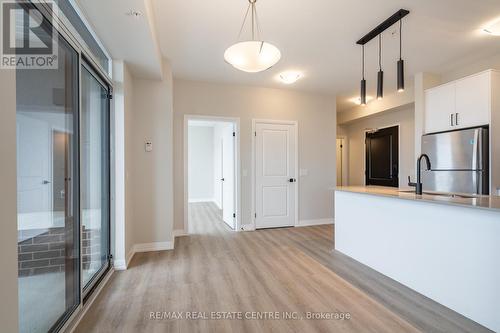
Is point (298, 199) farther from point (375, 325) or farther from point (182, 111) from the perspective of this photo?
point (375, 325)

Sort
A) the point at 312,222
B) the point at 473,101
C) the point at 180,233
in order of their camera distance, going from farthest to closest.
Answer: the point at 312,222 → the point at 180,233 → the point at 473,101

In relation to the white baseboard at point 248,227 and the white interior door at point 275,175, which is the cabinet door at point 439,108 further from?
the white baseboard at point 248,227

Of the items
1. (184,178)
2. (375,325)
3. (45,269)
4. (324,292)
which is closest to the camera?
(45,269)

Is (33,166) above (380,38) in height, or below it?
below

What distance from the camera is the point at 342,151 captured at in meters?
7.46

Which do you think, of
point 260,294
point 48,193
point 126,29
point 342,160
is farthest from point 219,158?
point 48,193

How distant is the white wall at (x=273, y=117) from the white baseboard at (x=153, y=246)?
0.75m

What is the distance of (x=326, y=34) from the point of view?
3.06m

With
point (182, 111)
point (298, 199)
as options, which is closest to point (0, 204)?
point (182, 111)

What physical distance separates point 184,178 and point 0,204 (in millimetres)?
3427

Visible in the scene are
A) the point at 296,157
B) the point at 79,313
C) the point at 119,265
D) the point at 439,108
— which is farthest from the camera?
the point at 296,157

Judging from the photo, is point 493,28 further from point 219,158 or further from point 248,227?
point 219,158

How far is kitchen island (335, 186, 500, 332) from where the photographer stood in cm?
182

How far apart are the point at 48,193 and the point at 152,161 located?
77.7 inches
